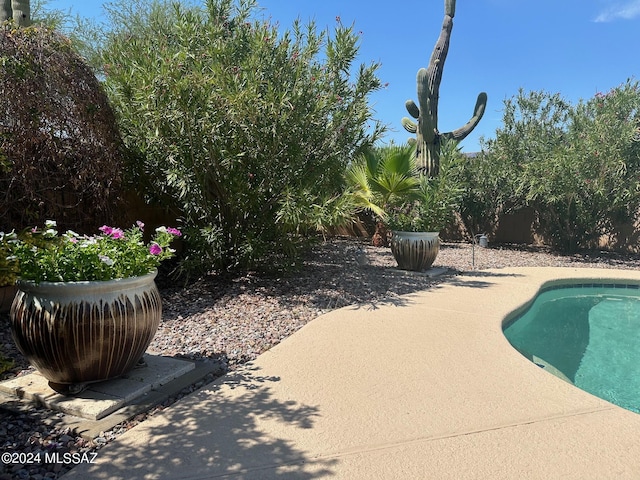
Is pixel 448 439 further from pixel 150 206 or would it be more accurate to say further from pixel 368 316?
pixel 150 206

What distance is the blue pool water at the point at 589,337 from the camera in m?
4.59

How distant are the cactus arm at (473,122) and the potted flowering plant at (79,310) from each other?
462 inches

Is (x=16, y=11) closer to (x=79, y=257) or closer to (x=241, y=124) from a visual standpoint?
(x=241, y=124)

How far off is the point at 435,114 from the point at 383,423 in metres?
12.2

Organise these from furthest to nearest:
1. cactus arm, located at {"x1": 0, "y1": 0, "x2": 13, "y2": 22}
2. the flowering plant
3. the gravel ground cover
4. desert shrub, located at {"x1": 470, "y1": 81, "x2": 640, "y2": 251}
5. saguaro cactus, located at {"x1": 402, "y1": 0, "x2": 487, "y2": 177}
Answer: saguaro cactus, located at {"x1": 402, "y1": 0, "x2": 487, "y2": 177}, desert shrub, located at {"x1": 470, "y1": 81, "x2": 640, "y2": 251}, cactus arm, located at {"x1": 0, "y1": 0, "x2": 13, "y2": 22}, the flowering plant, the gravel ground cover

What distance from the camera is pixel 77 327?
2824mm

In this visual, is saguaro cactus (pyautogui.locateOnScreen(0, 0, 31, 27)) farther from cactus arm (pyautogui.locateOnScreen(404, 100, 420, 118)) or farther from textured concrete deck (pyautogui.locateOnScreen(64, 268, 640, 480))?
cactus arm (pyautogui.locateOnScreen(404, 100, 420, 118))

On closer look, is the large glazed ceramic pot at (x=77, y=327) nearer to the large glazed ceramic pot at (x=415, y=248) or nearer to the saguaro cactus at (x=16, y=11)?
the saguaro cactus at (x=16, y=11)

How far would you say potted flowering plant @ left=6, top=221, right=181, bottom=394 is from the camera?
2.83 metres

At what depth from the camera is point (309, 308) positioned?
5.75 m

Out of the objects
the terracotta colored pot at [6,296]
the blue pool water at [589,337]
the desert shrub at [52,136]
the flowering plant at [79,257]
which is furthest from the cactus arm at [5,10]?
the blue pool water at [589,337]

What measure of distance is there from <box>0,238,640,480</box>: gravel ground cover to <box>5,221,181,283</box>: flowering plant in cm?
88

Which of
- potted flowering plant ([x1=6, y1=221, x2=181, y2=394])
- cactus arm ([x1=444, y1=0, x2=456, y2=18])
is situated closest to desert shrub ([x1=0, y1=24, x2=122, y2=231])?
potted flowering plant ([x1=6, y1=221, x2=181, y2=394])

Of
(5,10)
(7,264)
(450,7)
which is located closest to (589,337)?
(7,264)
